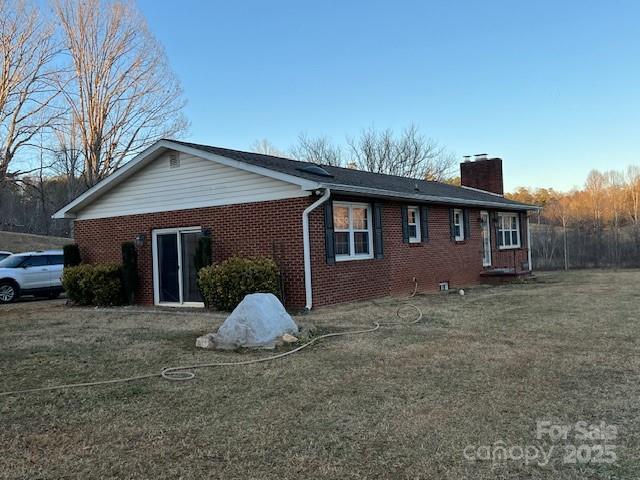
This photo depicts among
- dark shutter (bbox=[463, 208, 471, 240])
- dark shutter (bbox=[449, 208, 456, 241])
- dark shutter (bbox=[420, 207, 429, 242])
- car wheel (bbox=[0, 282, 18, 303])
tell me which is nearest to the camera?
dark shutter (bbox=[420, 207, 429, 242])

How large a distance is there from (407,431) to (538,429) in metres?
0.96

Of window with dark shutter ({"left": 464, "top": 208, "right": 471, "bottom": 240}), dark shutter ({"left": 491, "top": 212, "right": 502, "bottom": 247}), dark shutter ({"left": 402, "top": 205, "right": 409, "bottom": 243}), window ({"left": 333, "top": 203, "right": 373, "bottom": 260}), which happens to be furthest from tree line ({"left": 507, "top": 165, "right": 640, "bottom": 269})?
window ({"left": 333, "top": 203, "right": 373, "bottom": 260})

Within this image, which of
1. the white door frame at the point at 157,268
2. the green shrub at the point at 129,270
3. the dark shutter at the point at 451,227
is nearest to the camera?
the white door frame at the point at 157,268

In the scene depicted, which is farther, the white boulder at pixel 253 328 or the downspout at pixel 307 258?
the downspout at pixel 307 258

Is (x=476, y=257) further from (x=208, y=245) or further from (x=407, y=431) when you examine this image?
(x=407, y=431)

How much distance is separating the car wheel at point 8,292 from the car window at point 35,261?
71 cm

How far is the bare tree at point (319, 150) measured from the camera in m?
40.6

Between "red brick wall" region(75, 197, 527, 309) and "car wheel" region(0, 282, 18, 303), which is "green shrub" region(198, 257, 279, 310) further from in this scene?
"car wheel" region(0, 282, 18, 303)

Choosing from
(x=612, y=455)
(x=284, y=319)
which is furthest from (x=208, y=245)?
(x=612, y=455)

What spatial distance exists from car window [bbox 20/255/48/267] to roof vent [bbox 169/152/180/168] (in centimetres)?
682

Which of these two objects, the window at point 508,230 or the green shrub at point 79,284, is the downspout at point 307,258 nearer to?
the green shrub at point 79,284

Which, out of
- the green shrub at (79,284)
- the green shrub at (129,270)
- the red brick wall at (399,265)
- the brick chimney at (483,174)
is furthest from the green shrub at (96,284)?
the brick chimney at (483,174)

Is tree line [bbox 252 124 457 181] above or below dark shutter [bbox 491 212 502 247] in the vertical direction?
above

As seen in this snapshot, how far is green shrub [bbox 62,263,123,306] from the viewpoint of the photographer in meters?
13.3
